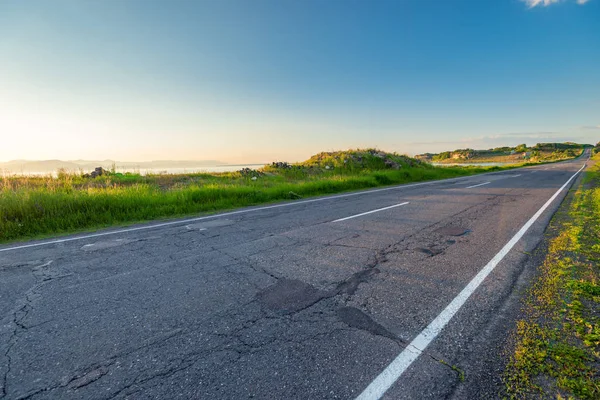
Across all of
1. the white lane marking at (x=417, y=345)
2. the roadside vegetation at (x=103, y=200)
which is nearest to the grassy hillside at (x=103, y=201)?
the roadside vegetation at (x=103, y=200)

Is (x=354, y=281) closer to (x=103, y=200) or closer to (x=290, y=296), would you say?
(x=290, y=296)

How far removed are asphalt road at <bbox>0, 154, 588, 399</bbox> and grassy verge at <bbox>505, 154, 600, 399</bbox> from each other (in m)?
0.19

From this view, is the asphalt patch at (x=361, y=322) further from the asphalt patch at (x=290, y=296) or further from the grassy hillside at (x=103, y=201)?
the grassy hillside at (x=103, y=201)

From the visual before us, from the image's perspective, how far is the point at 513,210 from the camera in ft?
22.5

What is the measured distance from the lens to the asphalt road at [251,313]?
177cm

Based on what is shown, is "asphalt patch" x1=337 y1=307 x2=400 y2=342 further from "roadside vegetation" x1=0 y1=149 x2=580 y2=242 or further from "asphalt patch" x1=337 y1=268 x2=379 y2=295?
"roadside vegetation" x1=0 y1=149 x2=580 y2=242

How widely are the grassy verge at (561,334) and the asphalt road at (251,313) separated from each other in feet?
0.63

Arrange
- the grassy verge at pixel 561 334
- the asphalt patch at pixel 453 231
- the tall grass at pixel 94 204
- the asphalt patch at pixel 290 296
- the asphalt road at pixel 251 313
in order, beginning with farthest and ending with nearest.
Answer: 1. the tall grass at pixel 94 204
2. the asphalt patch at pixel 453 231
3. the asphalt patch at pixel 290 296
4. the asphalt road at pixel 251 313
5. the grassy verge at pixel 561 334

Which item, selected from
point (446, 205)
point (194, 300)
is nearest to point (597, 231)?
point (446, 205)

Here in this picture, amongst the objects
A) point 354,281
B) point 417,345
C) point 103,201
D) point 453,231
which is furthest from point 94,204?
point 453,231

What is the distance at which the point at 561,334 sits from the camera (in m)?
2.14

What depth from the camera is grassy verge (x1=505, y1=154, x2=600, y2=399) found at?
1.66 m

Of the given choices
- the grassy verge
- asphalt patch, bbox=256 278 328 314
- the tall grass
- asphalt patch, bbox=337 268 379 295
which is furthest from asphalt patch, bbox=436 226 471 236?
the tall grass

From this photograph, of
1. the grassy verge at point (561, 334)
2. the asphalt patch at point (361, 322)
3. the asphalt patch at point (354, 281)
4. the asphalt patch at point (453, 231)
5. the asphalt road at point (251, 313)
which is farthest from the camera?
the asphalt patch at point (453, 231)
